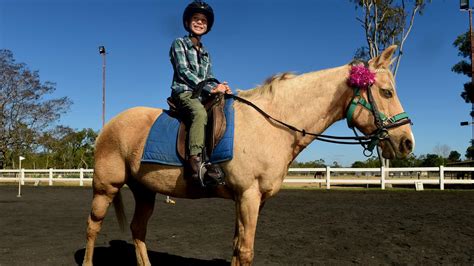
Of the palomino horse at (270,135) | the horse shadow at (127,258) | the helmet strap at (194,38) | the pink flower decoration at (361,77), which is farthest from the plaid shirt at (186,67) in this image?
the horse shadow at (127,258)

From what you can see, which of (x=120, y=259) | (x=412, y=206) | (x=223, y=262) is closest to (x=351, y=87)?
(x=223, y=262)

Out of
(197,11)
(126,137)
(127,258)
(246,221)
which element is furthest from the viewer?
(127,258)

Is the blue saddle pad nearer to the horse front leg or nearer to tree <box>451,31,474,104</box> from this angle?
the horse front leg

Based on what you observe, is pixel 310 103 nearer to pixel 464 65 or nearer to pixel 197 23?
pixel 197 23

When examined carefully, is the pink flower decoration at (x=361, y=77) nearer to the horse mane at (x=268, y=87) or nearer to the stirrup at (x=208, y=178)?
the horse mane at (x=268, y=87)

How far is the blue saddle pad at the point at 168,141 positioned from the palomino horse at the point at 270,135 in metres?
0.07

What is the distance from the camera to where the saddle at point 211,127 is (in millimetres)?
3572

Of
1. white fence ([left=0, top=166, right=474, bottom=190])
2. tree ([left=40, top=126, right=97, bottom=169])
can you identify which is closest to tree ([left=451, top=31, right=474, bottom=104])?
white fence ([left=0, top=166, right=474, bottom=190])

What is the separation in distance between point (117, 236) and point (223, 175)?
4783mm

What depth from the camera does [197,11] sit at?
158 inches

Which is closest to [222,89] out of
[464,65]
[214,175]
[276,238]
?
[214,175]

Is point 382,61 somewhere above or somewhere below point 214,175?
above

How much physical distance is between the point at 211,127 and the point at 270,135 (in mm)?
547

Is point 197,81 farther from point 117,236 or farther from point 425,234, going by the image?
point 425,234
